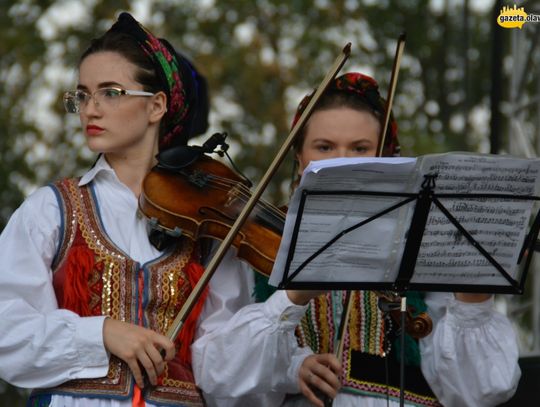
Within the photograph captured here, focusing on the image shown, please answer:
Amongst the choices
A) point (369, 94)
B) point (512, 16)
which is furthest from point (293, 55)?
point (369, 94)

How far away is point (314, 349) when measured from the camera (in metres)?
3.39

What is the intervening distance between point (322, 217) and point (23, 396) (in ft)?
20.6

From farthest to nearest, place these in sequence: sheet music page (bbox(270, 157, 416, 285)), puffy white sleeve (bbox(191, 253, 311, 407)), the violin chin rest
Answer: the violin chin rest → puffy white sleeve (bbox(191, 253, 311, 407)) → sheet music page (bbox(270, 157, 416, 285))

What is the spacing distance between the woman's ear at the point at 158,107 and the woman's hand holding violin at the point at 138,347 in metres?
0.69

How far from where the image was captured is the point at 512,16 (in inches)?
208

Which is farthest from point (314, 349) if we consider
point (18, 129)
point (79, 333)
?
point (18, 129)

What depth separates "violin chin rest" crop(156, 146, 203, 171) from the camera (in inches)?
126

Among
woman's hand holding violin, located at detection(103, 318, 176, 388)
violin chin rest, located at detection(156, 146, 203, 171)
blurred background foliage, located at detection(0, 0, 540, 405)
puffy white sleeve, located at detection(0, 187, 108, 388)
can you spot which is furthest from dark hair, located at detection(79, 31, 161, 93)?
blurred background foliage, located at detection(0, 0, 540, 405)

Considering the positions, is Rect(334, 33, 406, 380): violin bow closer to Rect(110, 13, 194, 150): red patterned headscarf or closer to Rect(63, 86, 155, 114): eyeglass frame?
Rect(110, 13, 194, 150): red patterned headscarf

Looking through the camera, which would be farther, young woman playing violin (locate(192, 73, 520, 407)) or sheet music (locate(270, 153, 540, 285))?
young woman playing violin (locate(192, 73, 520, 407))

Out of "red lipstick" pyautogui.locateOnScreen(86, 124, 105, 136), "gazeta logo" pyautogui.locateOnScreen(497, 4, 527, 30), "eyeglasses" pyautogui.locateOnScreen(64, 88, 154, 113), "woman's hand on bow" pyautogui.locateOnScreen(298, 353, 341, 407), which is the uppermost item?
"gazeta logo" pyautogui.locateOnScreen(497, 4, 527, 30)

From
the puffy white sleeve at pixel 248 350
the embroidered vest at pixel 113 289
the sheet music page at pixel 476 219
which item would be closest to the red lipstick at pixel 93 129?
the embroidered vest at pixel 113 289

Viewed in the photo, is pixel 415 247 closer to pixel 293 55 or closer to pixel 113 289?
pixel 113 289

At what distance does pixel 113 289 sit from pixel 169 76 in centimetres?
71
